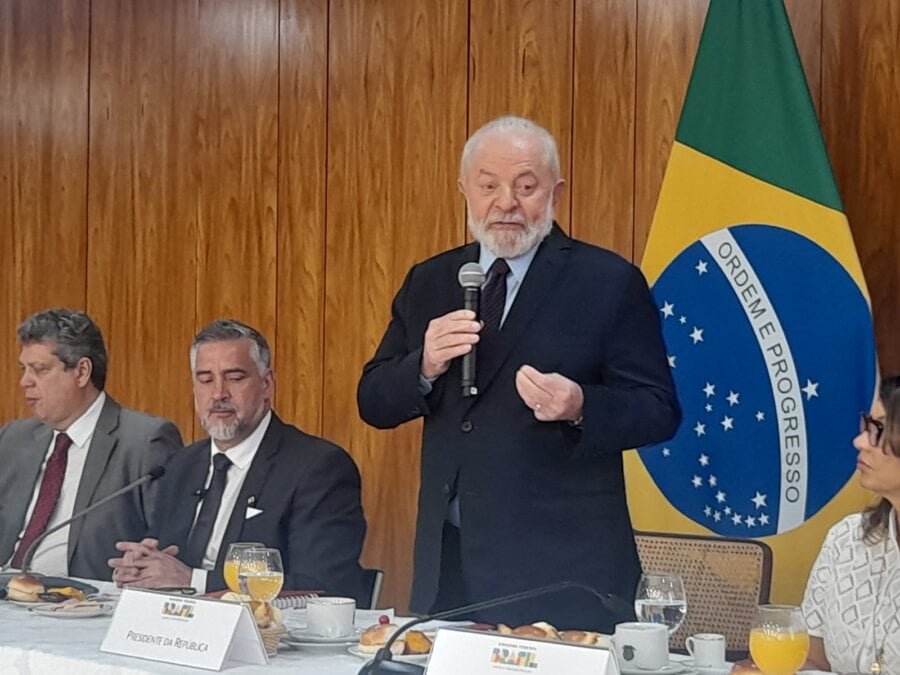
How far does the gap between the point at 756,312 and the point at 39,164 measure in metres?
3.57

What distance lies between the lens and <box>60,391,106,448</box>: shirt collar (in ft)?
13.1

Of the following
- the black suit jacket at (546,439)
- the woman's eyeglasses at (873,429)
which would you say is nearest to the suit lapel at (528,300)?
the black suit jacket at (546,439)

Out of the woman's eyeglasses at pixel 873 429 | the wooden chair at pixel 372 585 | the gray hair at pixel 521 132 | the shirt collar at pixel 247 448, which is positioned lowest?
the wooden chair at pixel 372 585

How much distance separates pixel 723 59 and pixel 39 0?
349cm

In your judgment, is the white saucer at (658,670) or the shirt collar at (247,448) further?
the shirt collar at (247,448)

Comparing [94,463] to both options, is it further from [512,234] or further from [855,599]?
[855,599]

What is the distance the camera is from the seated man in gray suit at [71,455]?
3785 mm

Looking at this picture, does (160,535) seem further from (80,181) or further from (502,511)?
(80,181)

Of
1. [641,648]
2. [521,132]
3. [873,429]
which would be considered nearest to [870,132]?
[873,429]

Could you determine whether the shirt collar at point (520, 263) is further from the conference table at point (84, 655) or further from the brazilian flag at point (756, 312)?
the brazilian flag at point (756, 312)

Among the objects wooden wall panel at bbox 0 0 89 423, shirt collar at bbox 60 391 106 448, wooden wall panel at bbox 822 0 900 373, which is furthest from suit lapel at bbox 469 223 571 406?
wooden wall panel at bbox 0 0 89 423

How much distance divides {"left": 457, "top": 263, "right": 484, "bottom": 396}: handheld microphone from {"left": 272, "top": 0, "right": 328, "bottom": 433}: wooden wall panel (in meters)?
2.45

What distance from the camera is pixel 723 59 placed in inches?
147

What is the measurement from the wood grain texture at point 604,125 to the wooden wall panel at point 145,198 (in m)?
1.74
